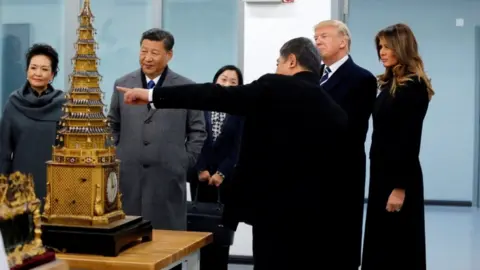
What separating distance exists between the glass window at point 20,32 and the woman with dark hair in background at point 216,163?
80.4 inches

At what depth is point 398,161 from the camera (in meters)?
3.53

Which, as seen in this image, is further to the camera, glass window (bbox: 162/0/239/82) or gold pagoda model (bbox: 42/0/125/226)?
glass window (bbox: 162/0/239/82)

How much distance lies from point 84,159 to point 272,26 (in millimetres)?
3380

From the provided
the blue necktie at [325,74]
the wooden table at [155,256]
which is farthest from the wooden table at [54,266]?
the blue necktie at [325,74]

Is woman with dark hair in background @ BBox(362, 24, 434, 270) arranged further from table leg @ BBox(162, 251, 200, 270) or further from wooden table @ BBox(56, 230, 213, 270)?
table leg @ BBox(162, 251, 200, 270)

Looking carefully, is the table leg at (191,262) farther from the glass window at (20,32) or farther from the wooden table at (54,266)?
the glass window at (20,32)

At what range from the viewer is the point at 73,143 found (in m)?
2.39

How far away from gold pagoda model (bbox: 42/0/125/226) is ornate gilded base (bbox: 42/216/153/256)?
0.03 meters

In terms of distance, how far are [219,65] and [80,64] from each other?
3.52 meters

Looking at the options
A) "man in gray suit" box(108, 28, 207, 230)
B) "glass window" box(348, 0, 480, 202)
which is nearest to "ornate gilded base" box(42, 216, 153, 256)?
"man in gray suit" box(108, 28, 207, 230)

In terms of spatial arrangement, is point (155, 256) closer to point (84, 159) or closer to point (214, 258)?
point (84, 159)

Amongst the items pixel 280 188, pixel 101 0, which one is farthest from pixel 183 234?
pixel 101 0

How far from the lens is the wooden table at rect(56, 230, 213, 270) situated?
2215 millimetres

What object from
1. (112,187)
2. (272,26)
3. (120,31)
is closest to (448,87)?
(272,26)
